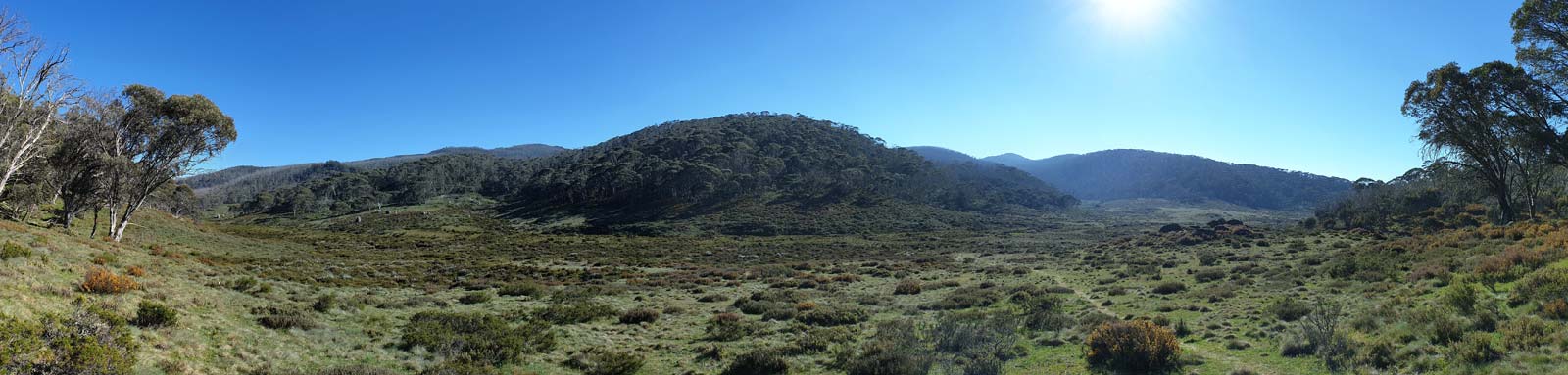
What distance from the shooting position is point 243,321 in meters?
11.5

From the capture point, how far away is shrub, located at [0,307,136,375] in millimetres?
6309

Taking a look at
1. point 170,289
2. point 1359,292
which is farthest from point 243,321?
point 1359,292

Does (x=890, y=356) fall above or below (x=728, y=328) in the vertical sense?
above

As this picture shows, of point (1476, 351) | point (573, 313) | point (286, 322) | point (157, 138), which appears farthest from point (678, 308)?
point (157, 138)

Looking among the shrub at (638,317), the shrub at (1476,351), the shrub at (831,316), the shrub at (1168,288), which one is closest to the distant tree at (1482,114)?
the shrub at (1168,288)

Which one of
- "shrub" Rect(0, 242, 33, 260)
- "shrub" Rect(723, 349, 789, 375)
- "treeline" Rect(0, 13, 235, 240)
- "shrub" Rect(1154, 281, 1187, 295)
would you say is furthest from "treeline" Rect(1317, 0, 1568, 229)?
"treeline" Rect(0, 13, 235, 240)

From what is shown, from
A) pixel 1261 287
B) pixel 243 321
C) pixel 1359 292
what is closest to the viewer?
pixel 243 321

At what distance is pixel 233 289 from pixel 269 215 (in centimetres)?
12217

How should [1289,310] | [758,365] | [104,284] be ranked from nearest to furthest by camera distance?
1. [104,284]
2. [758,365]
3. [1289,310]

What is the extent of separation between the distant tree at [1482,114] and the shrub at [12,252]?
1765 inches

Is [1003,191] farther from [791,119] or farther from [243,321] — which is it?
[243,321]

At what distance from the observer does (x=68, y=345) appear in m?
6.82

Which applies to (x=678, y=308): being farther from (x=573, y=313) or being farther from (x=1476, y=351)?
(x=1476, y=351)

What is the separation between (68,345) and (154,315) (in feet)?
10.3
